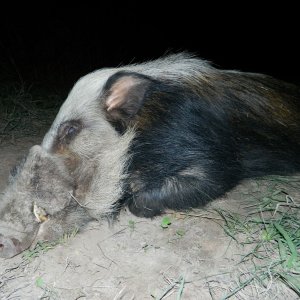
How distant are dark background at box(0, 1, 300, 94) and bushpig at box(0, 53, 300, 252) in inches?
161

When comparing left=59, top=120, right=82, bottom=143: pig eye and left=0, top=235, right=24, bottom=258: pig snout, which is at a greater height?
left=59, top=120, right=82, bottom=143: pig eye

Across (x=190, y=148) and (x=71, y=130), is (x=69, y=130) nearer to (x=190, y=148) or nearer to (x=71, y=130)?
(x=71, y=130)

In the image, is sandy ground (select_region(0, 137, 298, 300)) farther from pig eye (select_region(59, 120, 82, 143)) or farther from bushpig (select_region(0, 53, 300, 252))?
pig eye (select_region(59, 120, 82, 143))

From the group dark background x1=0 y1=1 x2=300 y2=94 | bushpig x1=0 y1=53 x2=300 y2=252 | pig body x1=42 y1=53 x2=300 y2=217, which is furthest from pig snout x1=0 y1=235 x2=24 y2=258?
dark background x1=0 y1=1 x2=300 y2=94

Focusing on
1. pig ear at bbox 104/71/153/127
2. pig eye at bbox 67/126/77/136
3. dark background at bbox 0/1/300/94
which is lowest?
dark background at bbox 0/1/300/94

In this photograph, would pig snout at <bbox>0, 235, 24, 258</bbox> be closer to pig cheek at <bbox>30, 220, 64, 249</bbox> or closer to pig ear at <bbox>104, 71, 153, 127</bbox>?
pig cheek at <bbox>30, 220, 64, 249</bbox>

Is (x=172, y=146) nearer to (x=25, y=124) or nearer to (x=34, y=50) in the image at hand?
(x=25, y=124)

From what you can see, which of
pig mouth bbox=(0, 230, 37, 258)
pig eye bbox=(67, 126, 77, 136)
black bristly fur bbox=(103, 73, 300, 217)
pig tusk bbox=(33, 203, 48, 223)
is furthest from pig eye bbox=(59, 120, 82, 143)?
pig mouth bbox=(0, 230, 37, 258)

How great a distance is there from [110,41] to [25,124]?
455 centimetres

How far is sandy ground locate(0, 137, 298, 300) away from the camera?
6.76ft

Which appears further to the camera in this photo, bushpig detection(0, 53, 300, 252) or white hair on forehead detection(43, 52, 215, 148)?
white hair on forehead detection(43, 52, 215, 148)

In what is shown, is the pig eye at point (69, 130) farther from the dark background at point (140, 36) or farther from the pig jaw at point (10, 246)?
the dark background at point (140, 36)

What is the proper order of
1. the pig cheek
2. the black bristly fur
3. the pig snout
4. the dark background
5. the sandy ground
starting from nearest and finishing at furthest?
the sandy ground, the pig snout, the pig cheek, the black bristly fur, the dark background

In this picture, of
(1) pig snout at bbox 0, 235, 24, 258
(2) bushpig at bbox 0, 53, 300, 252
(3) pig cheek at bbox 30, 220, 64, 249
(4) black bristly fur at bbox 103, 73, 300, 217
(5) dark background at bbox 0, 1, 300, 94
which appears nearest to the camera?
(1) pig snout at bbox 0, 235, 24, 258
